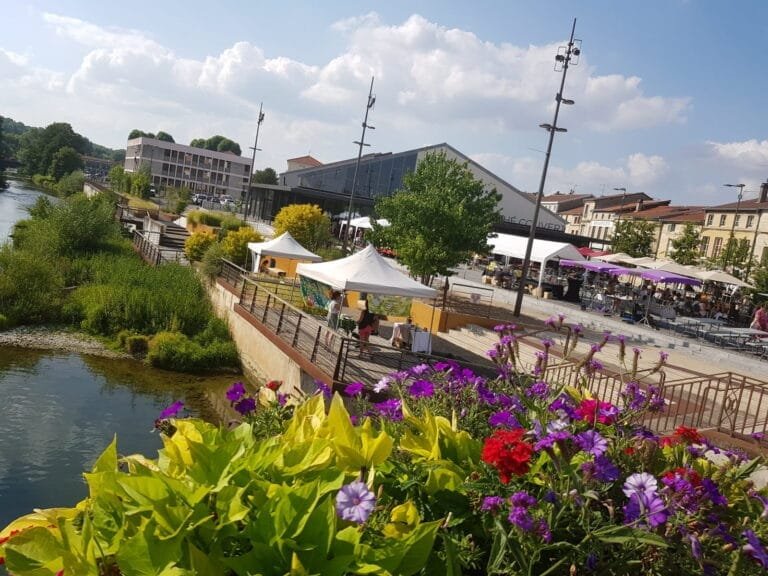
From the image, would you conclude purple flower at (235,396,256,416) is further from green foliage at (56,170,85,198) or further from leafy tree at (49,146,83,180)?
leafy tree at (49,146,83,180)

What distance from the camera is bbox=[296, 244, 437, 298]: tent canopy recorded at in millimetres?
12977

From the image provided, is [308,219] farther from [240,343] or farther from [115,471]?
[115,471]

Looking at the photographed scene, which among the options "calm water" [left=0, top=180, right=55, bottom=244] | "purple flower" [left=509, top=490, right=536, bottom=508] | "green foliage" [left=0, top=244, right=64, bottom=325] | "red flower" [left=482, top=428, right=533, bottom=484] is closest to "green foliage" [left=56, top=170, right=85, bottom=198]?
"calm water" [left=0, top=180, right=55, bottom=244]

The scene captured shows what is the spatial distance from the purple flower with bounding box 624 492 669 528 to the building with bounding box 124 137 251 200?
10562 cm

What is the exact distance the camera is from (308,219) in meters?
30.5

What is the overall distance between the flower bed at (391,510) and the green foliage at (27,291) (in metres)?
21.4

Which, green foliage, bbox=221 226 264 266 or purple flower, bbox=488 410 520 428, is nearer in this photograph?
purple flower, bbox=488 410 520 428

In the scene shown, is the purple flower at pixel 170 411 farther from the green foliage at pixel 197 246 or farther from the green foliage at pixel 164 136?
the green foliage at pixel 164 136

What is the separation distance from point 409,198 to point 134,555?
21.5 m

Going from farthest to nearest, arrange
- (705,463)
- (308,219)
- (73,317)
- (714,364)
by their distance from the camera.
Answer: (308,219), (73,317), (714,364), (705,463)

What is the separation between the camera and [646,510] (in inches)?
82.8

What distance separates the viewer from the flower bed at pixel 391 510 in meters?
1.88

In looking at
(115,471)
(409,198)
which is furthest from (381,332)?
(115,471)

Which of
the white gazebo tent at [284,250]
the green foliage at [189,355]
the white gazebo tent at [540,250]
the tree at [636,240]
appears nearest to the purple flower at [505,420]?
the green foliage at [189,355]
